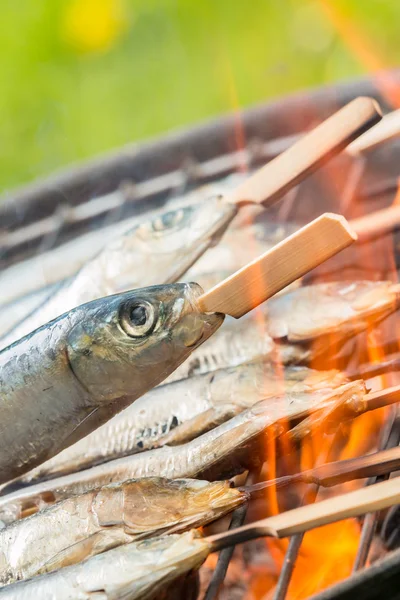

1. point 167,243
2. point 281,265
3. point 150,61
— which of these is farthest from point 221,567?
point 150,61

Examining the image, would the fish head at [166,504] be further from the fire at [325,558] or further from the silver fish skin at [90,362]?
the fire at [325,558]

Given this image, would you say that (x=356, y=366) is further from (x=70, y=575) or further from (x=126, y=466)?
(x=70, y=575)

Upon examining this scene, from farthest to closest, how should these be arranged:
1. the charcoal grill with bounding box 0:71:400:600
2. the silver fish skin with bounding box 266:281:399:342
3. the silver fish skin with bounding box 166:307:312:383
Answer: the charcoal grill with bounding box 0:71:400:600
the silver fish skin with bounding box 166:307:312:383
the silver fish skin with bounding box 266:281:399:342

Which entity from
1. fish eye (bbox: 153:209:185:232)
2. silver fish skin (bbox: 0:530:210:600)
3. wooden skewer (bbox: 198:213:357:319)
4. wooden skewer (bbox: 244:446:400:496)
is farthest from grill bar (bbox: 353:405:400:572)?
fish eye (bbox: 153:209:185:232)

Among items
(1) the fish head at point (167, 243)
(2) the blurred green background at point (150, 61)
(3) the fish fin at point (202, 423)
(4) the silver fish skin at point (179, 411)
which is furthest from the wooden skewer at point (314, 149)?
(2) the blurred green background at point (150, 61)

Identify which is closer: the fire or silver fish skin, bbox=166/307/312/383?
the fire

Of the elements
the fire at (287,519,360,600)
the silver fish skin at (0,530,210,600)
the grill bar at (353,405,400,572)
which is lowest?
the fire at (287,519,360,600)

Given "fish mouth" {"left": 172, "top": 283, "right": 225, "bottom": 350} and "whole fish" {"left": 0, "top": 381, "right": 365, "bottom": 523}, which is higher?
"fish mouth" {"left": 172, "top": 283, "right": 225, "bottom": 350}

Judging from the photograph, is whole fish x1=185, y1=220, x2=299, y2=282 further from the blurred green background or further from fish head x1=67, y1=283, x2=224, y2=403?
the blurred green background
